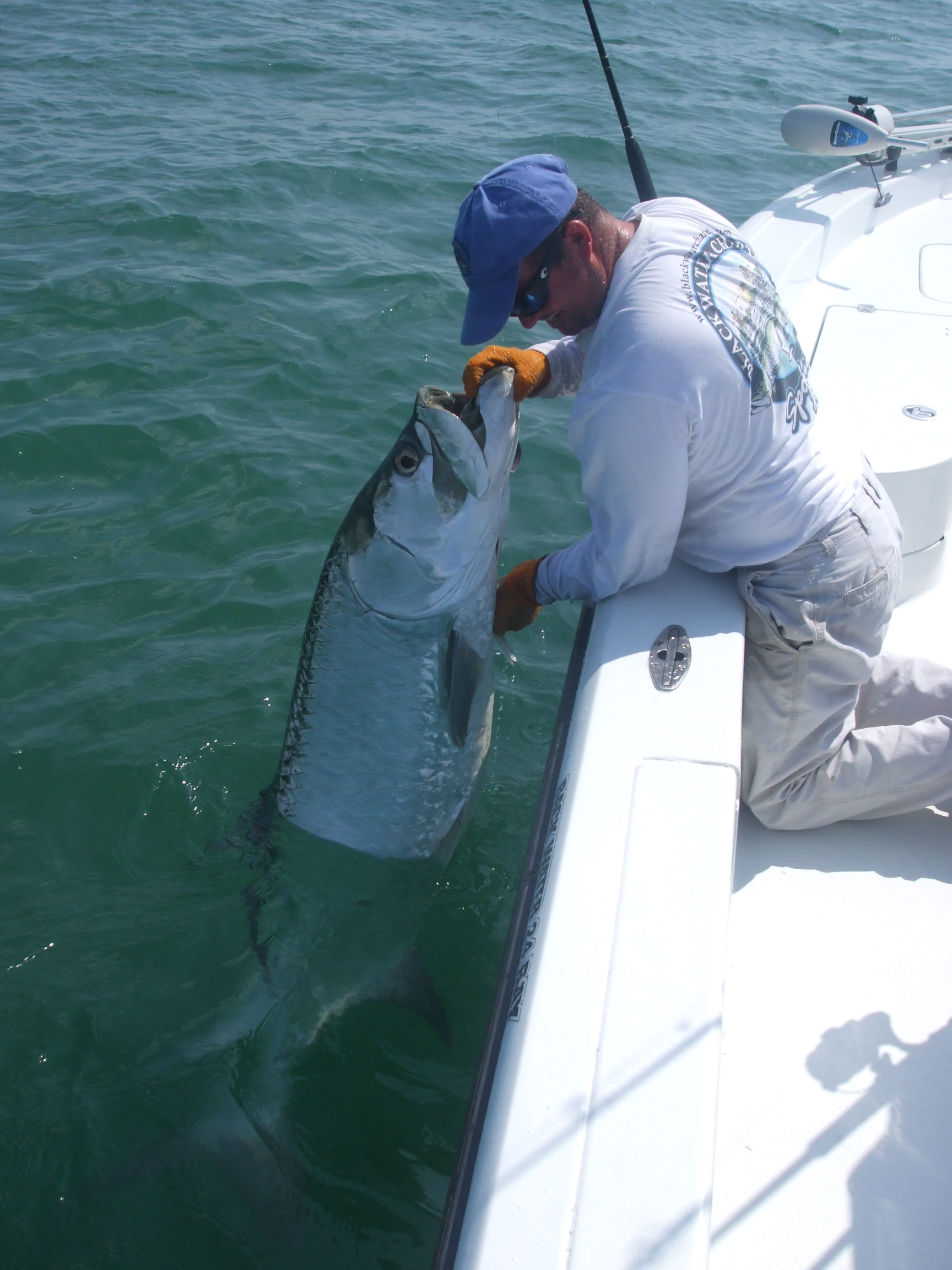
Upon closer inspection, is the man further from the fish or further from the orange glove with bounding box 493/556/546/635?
the fish

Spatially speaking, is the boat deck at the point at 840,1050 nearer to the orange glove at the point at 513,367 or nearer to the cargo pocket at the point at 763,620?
the cargo pocket at the point at 763,620

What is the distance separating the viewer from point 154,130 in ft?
28.7

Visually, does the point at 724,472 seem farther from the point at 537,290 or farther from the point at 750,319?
the point at 537,290

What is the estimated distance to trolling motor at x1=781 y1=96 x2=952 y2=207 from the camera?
5215mm

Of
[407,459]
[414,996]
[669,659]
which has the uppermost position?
[407,459]

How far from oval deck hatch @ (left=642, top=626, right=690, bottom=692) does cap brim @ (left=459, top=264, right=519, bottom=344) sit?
2.87ft

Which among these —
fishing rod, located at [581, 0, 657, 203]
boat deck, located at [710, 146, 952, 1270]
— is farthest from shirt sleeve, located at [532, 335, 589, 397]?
fishing rod, located at [581, 0, 657, 203]

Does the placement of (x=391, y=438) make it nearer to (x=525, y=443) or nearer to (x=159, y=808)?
(x=525, y=443)

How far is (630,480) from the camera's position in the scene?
235 cm

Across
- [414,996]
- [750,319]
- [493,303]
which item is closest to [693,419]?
[750,319]

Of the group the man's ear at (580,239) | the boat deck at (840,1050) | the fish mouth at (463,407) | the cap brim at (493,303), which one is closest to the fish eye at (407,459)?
the fish mouth at (463,407)

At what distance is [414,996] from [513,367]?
1.78 meters

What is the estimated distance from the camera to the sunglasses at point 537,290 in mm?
2371

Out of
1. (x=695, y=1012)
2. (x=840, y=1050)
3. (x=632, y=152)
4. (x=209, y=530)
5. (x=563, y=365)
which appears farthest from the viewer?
(x=209, y=530)
